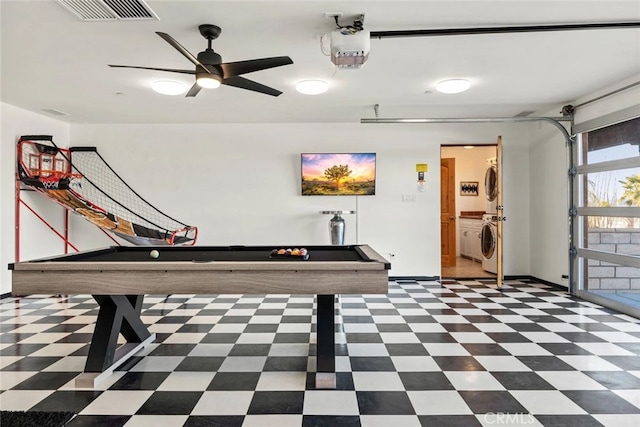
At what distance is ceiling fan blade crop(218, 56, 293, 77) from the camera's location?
8.54ft

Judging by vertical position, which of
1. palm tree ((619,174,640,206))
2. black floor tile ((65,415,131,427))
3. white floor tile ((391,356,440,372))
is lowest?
black floor tile ((65,415,131,427))

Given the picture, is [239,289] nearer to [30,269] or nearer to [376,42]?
[30,269]

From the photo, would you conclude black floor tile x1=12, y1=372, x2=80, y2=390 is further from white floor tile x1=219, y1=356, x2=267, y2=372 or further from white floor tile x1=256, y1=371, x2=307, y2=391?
white floor tile x1=256, y1=371, x2=307, y2=391

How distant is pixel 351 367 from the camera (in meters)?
2.71

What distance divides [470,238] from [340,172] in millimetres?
4143

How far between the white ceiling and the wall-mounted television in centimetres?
86

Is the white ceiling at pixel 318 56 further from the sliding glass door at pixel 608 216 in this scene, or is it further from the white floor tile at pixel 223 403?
the white floor tile at pixel 223 403

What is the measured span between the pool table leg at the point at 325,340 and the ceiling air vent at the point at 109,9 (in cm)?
237

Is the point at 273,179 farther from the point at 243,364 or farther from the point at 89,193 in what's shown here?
the point at 243,364

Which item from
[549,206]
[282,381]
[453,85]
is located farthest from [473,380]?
[549,206]

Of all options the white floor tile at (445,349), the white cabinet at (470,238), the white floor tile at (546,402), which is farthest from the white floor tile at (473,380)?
the white cabinet at (470,238)

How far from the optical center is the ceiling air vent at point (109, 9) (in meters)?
2.45

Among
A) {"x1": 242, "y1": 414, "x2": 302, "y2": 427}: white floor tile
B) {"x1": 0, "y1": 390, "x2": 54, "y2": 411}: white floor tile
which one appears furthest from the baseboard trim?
{"x1": 0, "y1": 390, "x2": 54, "y2": 411}: white floor tile

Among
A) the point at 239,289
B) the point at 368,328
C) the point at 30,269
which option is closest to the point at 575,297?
the point at 368,328
